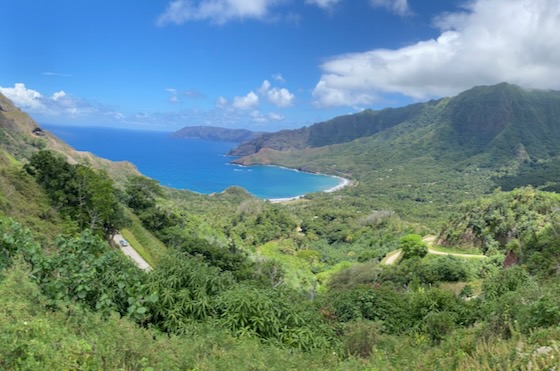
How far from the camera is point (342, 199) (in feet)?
372

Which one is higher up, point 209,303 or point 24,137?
point 24,137

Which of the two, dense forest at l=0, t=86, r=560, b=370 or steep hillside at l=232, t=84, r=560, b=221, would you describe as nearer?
dense forest at l=0, t=86, r=560, b=370

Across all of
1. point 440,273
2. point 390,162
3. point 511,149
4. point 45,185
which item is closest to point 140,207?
point 45,185

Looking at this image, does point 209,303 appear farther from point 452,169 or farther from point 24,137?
point 452,169

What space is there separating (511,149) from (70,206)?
634 feet

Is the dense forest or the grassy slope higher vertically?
the dense forest

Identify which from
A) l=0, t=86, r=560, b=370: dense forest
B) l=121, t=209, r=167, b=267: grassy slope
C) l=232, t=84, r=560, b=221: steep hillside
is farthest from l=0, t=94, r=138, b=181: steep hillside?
l=232, t=84, r=560, b=221: steep hillside

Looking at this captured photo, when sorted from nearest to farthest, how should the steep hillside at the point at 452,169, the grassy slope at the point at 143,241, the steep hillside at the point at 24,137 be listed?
1. the grassy slope at the point at 143,241
2. the steep hillside at the point at 24,137
3. the steep hillside at the point at 452,169

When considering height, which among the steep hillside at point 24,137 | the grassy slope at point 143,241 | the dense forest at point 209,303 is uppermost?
the steep hillside at point 24,137

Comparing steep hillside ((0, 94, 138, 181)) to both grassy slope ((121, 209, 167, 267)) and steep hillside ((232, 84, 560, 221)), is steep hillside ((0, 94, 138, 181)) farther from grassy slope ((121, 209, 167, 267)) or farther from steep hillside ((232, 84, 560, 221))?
steep hillside ((232, 84, 560, 221))

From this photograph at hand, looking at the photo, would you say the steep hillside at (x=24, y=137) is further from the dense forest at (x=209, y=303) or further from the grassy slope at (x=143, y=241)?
the dense forest at (x=209, y=303)

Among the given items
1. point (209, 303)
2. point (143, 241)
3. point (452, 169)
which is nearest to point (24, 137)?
point (143, 241)

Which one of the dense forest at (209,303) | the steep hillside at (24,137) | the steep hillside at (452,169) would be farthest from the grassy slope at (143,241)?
the steep hillside at (452,169)

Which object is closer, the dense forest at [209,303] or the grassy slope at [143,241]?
the dense forest at [209,303]
